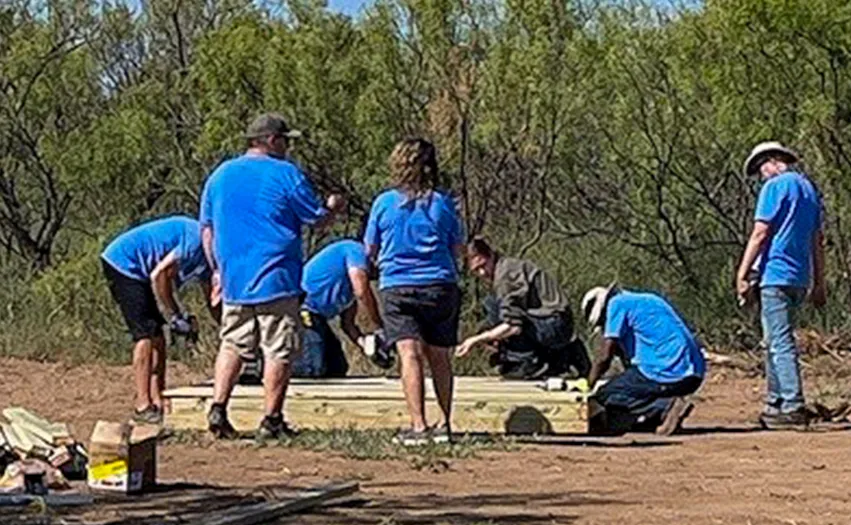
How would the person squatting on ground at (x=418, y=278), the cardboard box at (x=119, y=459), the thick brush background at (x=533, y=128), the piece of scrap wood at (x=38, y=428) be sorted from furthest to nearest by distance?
the thick brush background at (x=533, y=128) → the person squatting on ground at (x=418, y=278) → the piece of scrap wood at (x=38, y=428) → the cardboard box at (x=119, y=459)

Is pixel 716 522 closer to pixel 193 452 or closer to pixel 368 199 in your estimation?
pixel 193 452

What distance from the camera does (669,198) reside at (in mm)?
19969

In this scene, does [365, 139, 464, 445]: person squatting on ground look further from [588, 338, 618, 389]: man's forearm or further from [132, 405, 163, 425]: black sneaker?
[132, 405, 163, 425]: black sneaker

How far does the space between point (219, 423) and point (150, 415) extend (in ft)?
4.14

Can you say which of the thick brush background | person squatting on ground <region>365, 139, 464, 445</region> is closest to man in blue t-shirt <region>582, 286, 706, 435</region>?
person squatting on ground <region>365, 139, 464, 445</region>

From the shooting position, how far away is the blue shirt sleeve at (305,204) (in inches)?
446

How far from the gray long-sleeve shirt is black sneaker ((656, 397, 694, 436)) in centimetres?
91

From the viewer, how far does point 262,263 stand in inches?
442


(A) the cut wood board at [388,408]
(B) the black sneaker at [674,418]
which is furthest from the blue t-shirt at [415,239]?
(B) the black sneaker at [674,418]

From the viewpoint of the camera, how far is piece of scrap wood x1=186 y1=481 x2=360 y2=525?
7840 mm

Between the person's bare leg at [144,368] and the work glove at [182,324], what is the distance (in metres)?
0.19

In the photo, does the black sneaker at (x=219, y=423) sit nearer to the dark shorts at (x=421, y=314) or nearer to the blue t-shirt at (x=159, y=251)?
the dark shorts at (x=421, y=314)

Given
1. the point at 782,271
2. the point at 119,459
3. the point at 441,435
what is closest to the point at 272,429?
the point at 441,435

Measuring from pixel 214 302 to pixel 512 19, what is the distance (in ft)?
23.8
